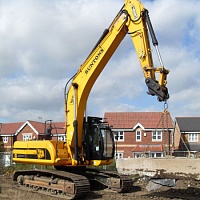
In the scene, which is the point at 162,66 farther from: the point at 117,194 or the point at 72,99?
the point at 117,194

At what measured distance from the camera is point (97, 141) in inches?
507

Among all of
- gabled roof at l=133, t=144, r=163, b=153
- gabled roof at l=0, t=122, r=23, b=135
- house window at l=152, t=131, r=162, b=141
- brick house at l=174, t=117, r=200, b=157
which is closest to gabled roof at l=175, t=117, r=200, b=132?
brick house at l=174, t=117, r=200, b=157

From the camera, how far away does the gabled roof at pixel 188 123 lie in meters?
47.3

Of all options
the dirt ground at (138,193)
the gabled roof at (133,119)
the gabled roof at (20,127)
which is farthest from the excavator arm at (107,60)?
the gabled roof at (20,127)

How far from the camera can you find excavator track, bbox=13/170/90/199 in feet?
38.8

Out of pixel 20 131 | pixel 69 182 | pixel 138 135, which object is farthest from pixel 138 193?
pixel 20 131

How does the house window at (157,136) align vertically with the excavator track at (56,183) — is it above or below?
above

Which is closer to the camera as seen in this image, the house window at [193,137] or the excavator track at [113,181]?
the excavator track at [113,181]

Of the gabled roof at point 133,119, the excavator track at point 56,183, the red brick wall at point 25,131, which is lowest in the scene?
the excavator track at point 56,183

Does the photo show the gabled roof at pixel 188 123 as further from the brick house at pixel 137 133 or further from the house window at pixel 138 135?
the house window at pixel 138 135

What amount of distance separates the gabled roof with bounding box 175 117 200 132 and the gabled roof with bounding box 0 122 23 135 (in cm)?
2287

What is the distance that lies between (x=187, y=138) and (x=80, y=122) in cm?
3647

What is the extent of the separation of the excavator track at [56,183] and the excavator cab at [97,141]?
0.94 meters

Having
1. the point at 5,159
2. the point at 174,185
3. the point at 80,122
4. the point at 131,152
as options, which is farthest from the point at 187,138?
the point at 80,122
